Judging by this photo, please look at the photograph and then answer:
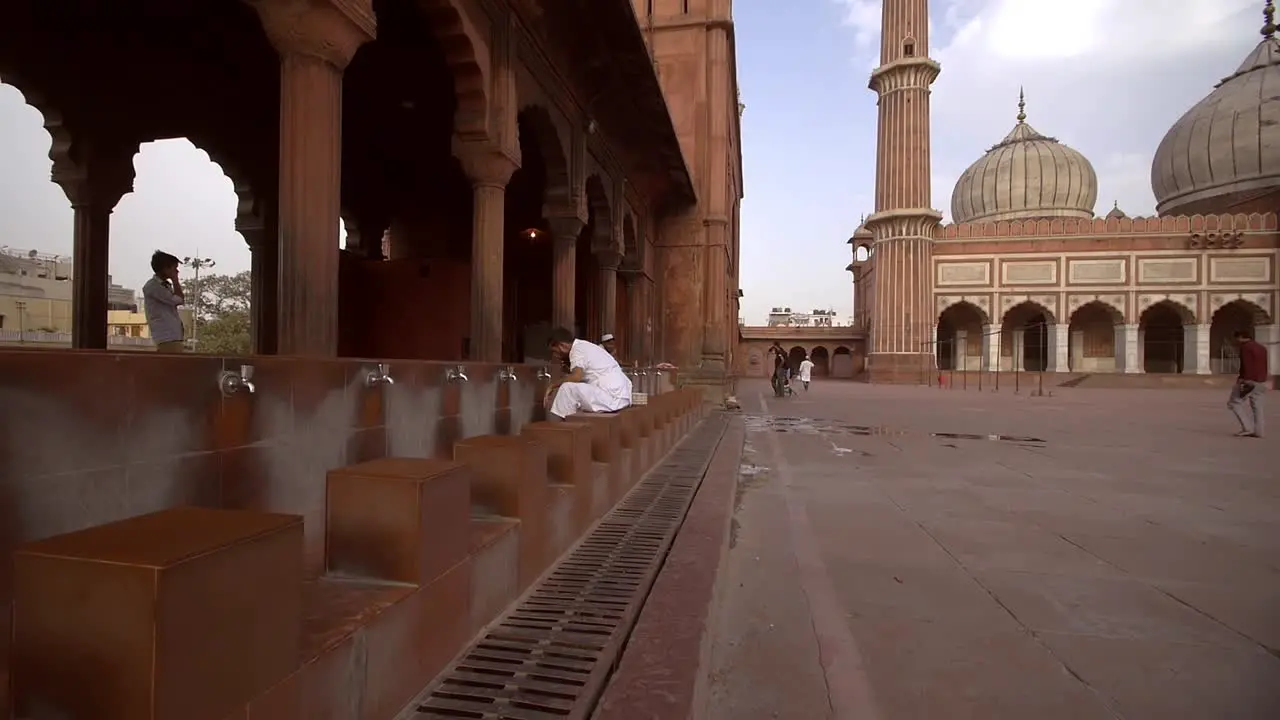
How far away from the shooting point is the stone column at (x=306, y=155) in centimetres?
414

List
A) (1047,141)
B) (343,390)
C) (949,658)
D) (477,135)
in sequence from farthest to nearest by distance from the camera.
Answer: (1047,141) → (477,135) → (343,390) → (949,658)

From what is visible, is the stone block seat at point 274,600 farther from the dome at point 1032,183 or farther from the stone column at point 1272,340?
the dome at point 1032,183

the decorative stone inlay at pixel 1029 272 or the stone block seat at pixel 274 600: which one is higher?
the decorative stone inlay at pixel 1029 272

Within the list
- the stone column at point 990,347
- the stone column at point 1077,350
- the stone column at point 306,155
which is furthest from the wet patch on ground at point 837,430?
the stone column at point 1077,350

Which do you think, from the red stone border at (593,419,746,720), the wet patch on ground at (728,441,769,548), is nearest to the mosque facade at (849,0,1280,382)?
the wet patch on ground at (728,441,769,548)

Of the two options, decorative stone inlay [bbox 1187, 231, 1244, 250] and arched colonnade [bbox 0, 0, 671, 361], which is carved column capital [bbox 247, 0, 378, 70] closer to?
arched colonnade [bbox 0, 0, 671, 361]

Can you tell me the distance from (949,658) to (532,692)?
176cm

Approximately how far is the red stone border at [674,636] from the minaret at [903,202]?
4267 cm

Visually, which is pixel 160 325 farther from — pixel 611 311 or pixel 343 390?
pixel 611 311

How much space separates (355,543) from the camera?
2352 millimetres

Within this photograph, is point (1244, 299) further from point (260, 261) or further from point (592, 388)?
point (260, 261)

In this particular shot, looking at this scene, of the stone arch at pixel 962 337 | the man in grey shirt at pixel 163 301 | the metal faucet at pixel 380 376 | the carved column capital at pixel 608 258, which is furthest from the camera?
the stone arch at pixel 962 337

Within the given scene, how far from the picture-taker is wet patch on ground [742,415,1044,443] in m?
10.9

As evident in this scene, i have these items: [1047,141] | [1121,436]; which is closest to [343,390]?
[1121,436]
